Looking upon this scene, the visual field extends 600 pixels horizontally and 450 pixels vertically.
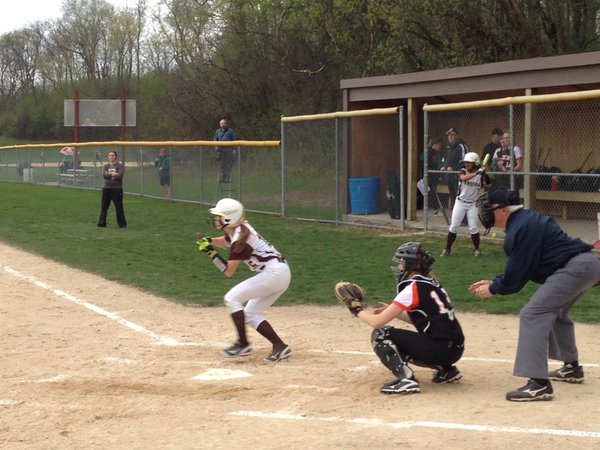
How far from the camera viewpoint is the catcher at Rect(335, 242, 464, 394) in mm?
6746

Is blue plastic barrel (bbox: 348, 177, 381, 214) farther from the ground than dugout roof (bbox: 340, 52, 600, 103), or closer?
closer

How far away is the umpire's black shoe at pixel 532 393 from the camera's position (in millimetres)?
6434

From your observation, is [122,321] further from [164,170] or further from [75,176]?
[75,176]

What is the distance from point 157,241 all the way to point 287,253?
319 cm

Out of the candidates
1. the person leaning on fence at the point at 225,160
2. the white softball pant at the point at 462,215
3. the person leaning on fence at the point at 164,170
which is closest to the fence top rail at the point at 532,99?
the white softball pant at the point at 462,215

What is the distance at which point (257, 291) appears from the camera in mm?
8047

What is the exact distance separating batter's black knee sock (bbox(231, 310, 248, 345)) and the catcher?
56.2 inches

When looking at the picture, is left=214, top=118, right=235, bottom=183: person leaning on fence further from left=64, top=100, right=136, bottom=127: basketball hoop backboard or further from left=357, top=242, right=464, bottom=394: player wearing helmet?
left=357, top=242, right=464, bottom=394: player wearing helmet

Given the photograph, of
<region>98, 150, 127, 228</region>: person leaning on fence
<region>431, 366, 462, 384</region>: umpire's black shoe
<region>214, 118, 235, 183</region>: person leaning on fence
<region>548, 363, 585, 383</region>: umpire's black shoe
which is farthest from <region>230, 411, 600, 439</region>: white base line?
<region>214, 118, 235, 183</region>: person leaning on fence

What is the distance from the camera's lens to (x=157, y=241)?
17688mm

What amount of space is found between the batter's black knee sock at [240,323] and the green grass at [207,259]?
2.93m

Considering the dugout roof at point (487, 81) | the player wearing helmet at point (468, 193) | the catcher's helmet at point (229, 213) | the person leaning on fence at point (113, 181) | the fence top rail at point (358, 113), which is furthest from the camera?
the person leaning on fence at point (113, 181)

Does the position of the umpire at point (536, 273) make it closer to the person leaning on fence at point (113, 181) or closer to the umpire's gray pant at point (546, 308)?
the umpire's gray pant at point (546, 308)

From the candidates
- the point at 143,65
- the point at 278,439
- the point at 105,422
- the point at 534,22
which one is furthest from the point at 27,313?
the point at 143,65
